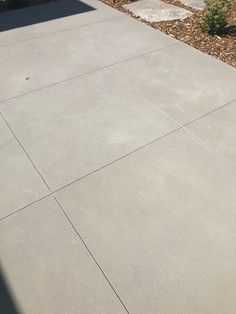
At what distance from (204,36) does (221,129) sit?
3262 mm

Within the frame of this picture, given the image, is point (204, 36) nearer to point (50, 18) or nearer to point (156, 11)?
point (156, 11)

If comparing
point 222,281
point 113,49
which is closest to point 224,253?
point 222,281

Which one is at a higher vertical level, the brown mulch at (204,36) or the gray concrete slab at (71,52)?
the brown mulch at (204,36)

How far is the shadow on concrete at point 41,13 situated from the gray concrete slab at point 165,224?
5.17 m

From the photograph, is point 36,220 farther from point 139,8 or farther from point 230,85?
point 139,8

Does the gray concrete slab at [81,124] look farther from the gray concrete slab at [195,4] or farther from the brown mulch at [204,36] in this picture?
the gray concrete slab at [195,4]

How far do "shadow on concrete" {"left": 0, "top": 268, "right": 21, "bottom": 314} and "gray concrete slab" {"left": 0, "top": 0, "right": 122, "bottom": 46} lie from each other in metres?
5.27

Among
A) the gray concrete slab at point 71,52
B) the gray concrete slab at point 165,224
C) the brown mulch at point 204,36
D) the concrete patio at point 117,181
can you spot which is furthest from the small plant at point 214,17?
the gray concrete slab at point 165,224

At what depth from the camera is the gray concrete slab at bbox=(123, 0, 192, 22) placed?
24.3 ft

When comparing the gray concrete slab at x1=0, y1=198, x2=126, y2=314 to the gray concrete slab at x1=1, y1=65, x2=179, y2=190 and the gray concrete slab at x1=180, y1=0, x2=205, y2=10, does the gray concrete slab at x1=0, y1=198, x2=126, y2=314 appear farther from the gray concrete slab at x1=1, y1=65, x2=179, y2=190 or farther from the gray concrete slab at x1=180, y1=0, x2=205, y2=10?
the gray concrete slab at x1=180, y1=0, x2=205, y2=10

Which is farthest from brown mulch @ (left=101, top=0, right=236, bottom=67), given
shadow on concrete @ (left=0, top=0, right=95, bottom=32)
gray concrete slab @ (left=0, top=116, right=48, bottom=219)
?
gray concrete slab @ (left=0, top=116, right=48, bottom=219)

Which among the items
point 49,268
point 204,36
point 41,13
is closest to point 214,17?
point 204,36

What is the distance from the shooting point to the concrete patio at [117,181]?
2684 millimetres

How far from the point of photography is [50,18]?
7438mm
